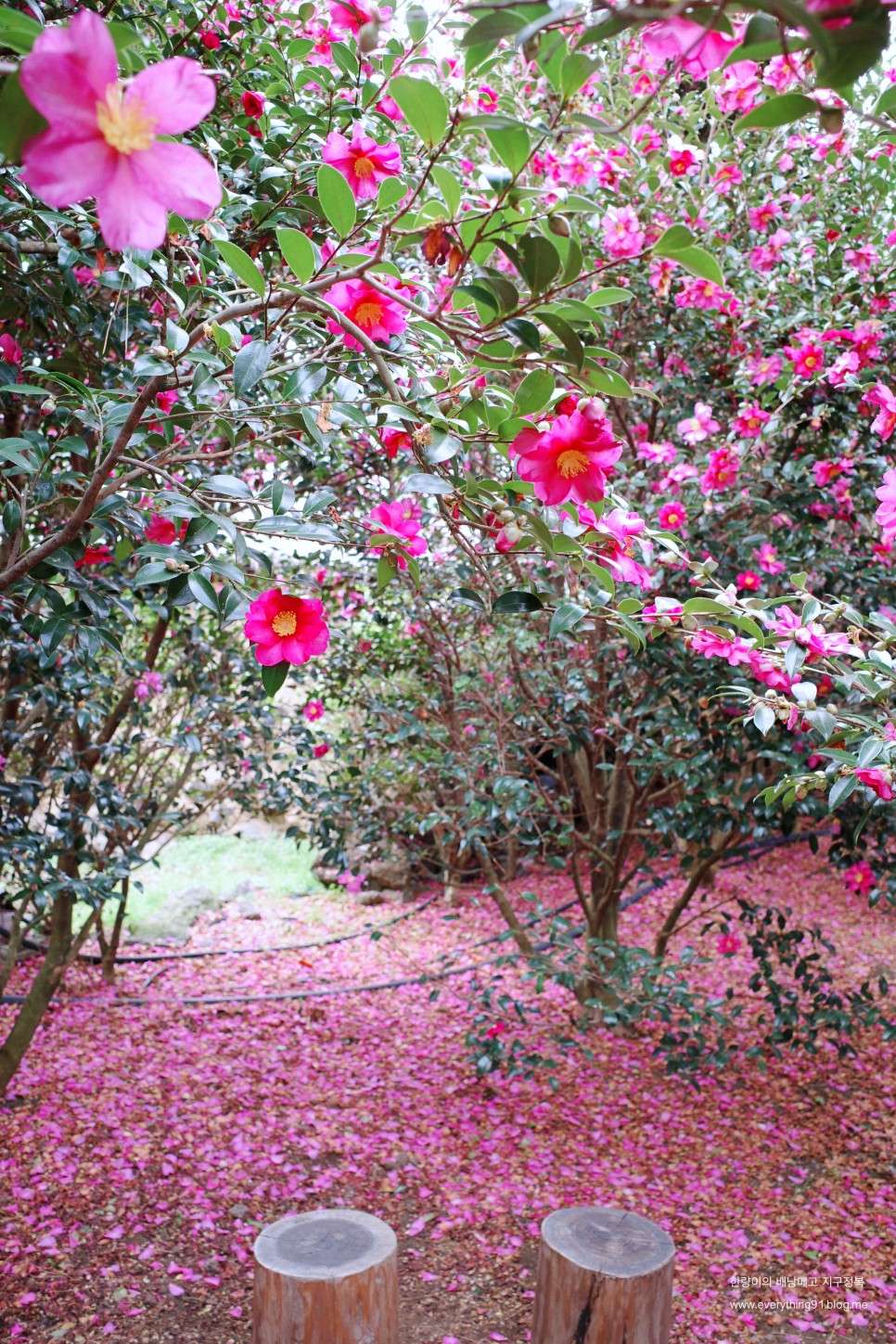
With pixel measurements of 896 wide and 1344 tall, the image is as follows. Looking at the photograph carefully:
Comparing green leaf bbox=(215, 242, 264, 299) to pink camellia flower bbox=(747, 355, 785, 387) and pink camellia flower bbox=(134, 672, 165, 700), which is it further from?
pink camellia flower bbox=(134, 672, 165, 700)

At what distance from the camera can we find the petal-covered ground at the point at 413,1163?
A: 6.22 feet

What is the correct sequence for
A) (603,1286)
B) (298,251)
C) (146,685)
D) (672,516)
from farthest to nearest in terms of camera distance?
(146,685) → (672,516) → (603,1286) → (298,251)

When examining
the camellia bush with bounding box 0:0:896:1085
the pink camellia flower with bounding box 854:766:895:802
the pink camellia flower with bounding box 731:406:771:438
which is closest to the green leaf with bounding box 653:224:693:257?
the camellia bush with bounding box 0:0:896:1085

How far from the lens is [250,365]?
81 cm

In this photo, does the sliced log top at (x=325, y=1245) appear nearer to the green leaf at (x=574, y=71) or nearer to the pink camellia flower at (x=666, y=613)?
the pink camellia flower at (x=666, y=613)

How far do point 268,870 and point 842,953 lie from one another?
310 centimetres

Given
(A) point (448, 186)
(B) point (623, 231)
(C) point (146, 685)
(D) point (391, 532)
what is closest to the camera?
(A) point (448, 186)

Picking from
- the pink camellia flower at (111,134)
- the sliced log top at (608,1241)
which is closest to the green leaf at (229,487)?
the pink camellia flower at (111,134)

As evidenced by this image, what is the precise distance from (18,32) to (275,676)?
49 centimetres

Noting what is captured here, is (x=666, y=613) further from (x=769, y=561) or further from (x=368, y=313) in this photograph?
(x=769, y=561)

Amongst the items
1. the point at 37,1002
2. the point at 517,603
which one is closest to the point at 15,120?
the point at 517,603

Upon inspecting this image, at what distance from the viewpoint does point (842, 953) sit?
161 inches

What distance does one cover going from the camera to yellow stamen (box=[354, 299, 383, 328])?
902 mm

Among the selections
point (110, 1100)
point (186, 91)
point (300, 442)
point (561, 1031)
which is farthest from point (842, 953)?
point (186, 91)
